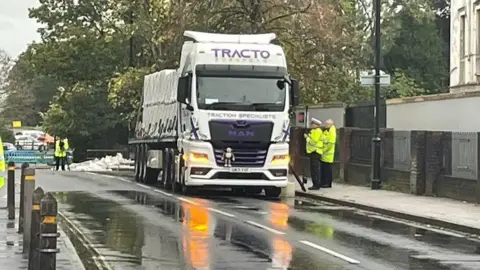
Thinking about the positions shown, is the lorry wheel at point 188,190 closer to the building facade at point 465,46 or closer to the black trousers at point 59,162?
the building facade at point 465,46

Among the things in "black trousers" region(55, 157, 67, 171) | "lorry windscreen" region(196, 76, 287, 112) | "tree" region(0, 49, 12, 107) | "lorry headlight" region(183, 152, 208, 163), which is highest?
"tree" region(0, 49, 12, 107)

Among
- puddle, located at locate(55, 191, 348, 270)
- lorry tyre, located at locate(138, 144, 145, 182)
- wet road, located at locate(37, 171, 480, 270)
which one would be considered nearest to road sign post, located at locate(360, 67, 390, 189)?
wet road, located at locate(37, 171, 480, 270)

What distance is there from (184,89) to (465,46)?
20.1m

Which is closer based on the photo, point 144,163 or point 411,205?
point 411,205

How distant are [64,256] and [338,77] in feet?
88.6

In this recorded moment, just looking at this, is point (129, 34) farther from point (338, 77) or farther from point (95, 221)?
point (95, 221)

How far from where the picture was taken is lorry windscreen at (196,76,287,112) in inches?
909

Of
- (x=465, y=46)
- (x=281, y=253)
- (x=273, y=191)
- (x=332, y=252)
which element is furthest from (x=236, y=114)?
(x=465, y=46)

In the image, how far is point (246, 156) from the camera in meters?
23.2

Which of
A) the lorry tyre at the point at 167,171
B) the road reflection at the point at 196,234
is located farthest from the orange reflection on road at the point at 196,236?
the lorry tyre at the point at 167,171

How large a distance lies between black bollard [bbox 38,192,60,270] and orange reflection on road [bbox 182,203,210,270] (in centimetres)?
339

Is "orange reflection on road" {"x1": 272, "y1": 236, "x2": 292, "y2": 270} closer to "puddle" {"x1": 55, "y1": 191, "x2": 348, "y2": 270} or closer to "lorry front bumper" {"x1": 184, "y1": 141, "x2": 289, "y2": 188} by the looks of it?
"puddle" {"x1": 55, "y1": 191, "x2": 348, "y2": 270}

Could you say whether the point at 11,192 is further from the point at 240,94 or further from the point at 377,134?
the point at 377,134

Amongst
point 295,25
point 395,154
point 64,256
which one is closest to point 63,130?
point 295,25
